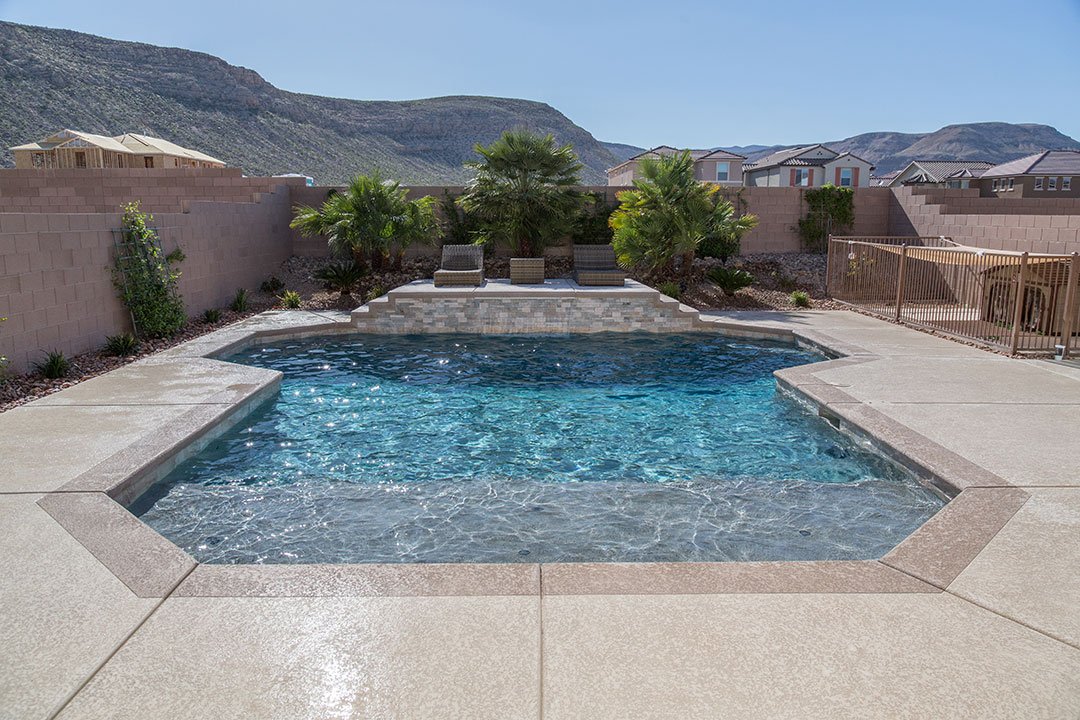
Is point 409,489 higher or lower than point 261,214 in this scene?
lower

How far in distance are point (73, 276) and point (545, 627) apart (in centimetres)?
807

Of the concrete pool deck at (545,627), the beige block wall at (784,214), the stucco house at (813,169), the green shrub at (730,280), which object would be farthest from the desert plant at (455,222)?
the stucco house at (813,169)

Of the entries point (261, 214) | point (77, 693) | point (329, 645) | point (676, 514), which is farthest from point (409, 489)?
point (261, 214)

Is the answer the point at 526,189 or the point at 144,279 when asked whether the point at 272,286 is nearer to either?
the point at 144,279

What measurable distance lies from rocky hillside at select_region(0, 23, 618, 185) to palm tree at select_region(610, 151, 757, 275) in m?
23.6

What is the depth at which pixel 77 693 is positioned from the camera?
8.05 ft

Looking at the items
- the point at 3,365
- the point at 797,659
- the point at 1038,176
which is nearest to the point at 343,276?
the point at 3,365

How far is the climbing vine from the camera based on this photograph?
683 inches

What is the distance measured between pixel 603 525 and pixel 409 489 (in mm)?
1546

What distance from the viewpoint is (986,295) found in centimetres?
1060

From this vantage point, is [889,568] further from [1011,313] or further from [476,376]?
[1011,313]

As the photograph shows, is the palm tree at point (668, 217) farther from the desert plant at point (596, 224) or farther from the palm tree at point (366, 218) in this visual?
the palm tree at point (366, 218)

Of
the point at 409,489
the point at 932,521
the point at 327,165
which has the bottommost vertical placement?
the point at 409,489

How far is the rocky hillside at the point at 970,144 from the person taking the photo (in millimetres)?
129375
